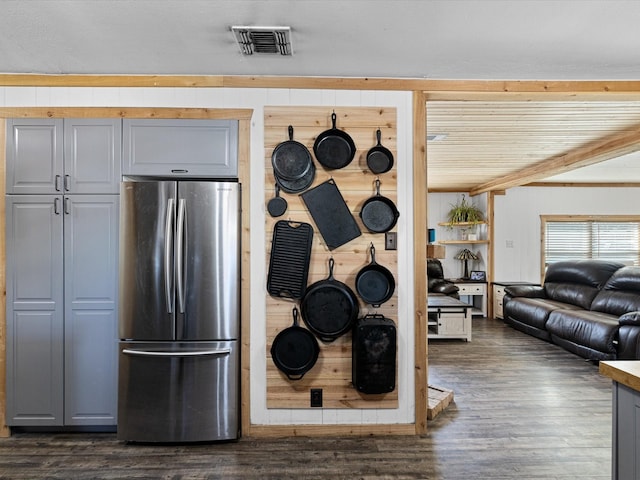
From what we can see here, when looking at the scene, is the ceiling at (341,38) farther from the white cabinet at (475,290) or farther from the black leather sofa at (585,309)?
the white cabinet at (475,290)

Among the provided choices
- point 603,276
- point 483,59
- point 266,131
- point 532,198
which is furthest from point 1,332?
point 532,198

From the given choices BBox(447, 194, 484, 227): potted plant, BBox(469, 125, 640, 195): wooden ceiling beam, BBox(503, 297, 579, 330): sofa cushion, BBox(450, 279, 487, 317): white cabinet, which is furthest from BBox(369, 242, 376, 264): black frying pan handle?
BBox(447, 194, 484, 227): potted plant

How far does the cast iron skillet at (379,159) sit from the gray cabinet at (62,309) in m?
1.78

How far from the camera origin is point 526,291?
689 centimetres

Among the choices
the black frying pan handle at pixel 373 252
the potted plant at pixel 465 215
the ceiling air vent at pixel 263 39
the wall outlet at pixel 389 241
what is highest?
the ceiling air vent at pixel 263 39

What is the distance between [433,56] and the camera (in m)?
2.71

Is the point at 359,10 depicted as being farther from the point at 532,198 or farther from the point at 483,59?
the point at 532,198

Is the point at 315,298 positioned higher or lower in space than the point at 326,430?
higher

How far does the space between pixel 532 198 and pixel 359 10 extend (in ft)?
24.0

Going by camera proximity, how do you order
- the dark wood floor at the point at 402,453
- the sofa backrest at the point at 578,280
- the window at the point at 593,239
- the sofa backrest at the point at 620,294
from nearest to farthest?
the dark wood floor at the point at 402,453, the sofa backrest at the point at 620,294, the sofa backrest at the point at 578,280, the window at the point at 593,239

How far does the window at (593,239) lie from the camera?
837 cm

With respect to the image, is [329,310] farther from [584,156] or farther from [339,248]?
[584,156]

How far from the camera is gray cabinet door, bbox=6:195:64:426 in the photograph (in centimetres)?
296


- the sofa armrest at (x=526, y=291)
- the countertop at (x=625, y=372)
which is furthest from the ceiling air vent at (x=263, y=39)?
the sofa armrest at (x=526, y=291)
